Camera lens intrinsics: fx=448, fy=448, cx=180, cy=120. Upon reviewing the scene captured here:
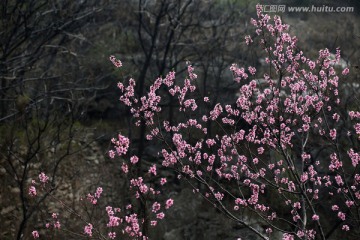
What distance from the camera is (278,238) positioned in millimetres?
8836

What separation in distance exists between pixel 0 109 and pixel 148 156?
475 centimetres

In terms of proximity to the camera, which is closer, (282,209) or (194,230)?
(194,230)

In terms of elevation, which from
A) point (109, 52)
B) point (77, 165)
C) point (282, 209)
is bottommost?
point (282, 209)

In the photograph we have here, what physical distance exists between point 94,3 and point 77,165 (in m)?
4.39

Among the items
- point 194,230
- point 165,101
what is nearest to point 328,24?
point 165,101

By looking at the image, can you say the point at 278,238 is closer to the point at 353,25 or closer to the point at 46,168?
the point at 46,168

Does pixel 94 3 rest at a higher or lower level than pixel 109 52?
lower

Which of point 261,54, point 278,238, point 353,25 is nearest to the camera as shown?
point 278,238

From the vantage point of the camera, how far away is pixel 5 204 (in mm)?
9281

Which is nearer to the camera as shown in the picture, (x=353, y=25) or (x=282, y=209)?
(x=282, y=209)

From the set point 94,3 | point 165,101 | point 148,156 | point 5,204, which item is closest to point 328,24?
point 165,101

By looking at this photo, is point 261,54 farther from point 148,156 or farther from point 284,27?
point 284,27

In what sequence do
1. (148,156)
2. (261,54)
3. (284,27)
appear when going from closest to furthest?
(284,27) < (148,156) < (261,54)

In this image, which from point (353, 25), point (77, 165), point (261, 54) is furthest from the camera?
point (353, 25)
